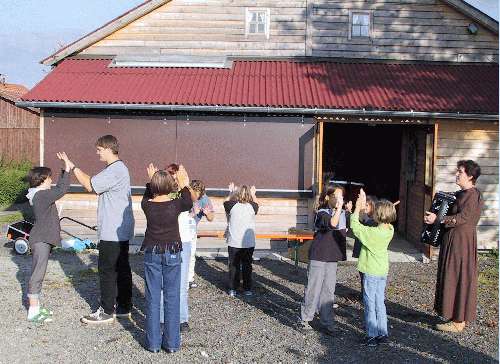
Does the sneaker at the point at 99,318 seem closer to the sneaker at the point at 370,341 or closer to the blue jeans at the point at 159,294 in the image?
the blue jeans at the point at 159,294

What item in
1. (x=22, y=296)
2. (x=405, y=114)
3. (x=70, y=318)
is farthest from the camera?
(x=405, y=114)

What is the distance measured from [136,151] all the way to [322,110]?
3835 mm

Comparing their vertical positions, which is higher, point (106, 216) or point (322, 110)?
point (322, 110)

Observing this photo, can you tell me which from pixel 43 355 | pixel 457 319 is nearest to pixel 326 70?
pixel 457 319

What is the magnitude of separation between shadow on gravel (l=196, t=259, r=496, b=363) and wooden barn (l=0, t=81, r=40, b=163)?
21768 millimetres

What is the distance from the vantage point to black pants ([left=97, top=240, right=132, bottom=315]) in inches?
251

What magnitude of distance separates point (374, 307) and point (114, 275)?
113 inches

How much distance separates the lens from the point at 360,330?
263 inches

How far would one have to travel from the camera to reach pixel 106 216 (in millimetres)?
6340

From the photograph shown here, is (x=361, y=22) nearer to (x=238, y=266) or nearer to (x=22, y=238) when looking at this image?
(x=238, y=266)

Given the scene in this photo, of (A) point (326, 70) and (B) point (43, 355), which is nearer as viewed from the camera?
(B) point (43, 355)

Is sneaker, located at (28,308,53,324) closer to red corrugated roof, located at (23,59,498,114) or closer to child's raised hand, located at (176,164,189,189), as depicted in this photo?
child's raised hand, located at (176,164,189,189)

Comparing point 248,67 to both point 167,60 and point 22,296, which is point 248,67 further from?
point 22,296

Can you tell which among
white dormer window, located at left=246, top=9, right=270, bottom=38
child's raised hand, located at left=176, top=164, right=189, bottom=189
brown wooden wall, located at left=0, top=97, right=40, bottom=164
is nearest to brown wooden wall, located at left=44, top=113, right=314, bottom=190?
white dormer window, located at left=246, top=9, right=270, bottom=38
